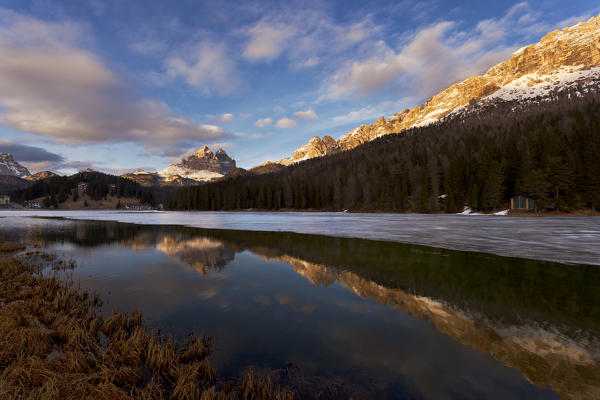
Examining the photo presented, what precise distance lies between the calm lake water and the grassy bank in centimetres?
77

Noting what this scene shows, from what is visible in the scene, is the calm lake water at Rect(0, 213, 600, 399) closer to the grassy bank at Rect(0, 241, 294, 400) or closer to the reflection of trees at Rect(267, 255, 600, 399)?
the reflection of trees at Rect(267, 255, 600, 399)

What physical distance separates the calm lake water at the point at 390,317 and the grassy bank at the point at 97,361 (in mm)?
766

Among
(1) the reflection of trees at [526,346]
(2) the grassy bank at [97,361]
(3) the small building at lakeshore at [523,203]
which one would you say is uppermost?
(3) the small building at lakeshore at [523,203]

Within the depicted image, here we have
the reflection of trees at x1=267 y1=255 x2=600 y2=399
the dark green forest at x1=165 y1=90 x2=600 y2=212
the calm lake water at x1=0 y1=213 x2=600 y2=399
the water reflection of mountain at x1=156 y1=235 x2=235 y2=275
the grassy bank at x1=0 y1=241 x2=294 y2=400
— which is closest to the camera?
the grassy bank at x1=0 y1=241 x2=294 y2=400

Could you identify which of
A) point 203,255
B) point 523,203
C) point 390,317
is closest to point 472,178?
point 523,203

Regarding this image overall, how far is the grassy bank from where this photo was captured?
5035 millimetres

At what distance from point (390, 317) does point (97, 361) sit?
878cm

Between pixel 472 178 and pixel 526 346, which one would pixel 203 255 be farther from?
pixel 472 178

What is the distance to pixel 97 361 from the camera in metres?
6.23

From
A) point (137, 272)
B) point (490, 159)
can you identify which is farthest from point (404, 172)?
point (137, 272)

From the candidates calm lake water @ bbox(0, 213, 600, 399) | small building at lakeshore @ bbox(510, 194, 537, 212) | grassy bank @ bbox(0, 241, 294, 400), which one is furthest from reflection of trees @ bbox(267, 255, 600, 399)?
small building at lakeshore @ bbox(510, 194, 537, 212)

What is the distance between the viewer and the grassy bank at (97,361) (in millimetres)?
5035

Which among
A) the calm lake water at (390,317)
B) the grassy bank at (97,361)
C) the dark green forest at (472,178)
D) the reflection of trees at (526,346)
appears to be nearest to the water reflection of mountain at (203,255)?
the calm lake water at (390,317)

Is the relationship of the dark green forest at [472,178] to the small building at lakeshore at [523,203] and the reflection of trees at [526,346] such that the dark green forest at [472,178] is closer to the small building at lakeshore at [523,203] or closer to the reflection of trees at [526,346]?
the small building at lakeshore at [523,203]
